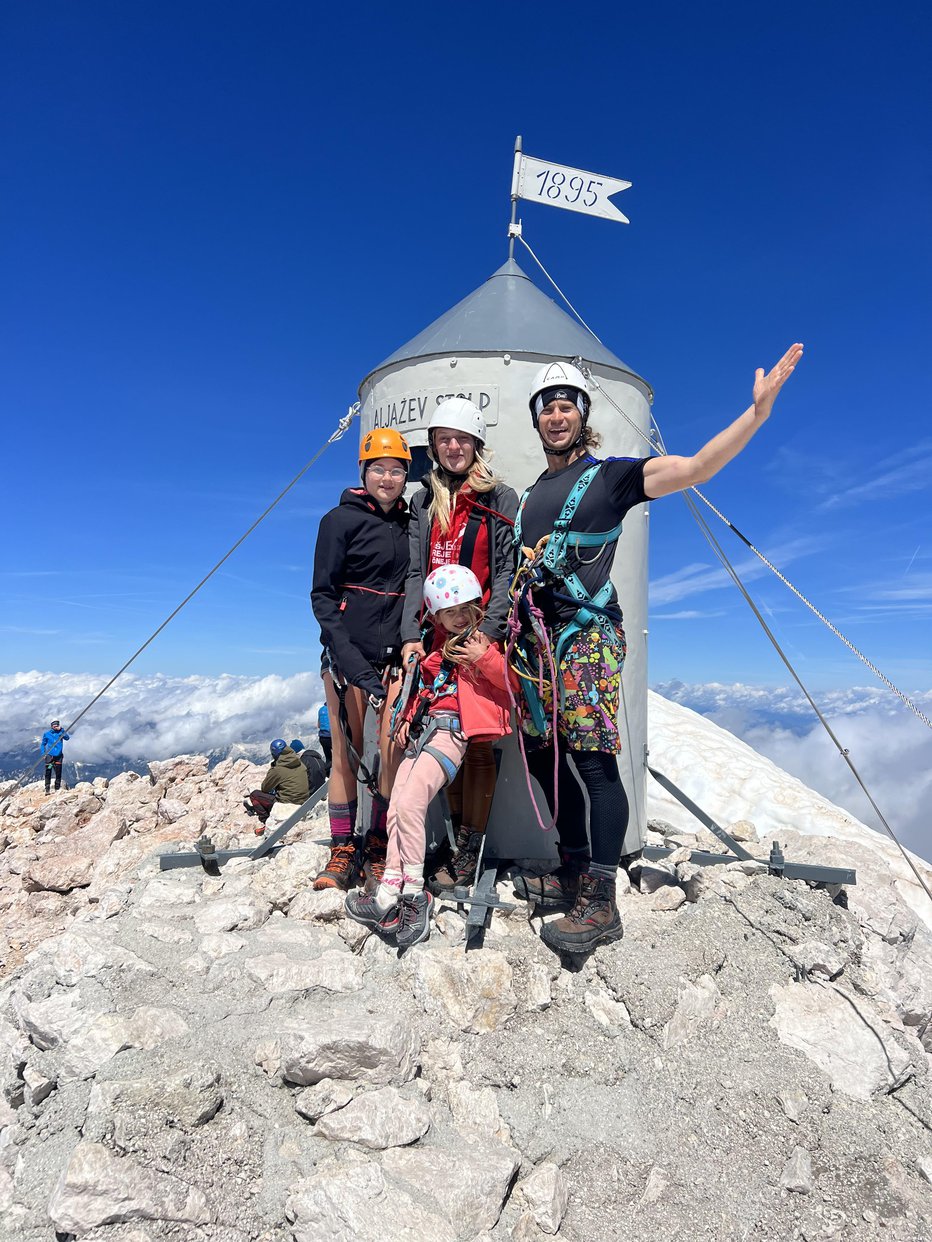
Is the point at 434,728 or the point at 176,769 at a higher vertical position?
the point at 434,728

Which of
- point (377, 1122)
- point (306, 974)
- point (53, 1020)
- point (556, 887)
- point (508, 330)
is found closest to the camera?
point (377, 1122)

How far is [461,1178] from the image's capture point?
283 centimetres

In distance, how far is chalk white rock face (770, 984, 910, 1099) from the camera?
3732mm

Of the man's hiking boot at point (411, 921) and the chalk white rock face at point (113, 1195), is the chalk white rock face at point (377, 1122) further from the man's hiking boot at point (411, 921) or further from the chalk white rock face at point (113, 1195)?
the man's hiking boot at point (411, 921)

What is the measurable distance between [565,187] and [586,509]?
12.3 ft

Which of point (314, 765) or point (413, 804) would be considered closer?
point (413, 804)

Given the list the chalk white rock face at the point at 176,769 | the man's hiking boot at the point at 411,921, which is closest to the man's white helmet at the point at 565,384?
the man's hiking boot at the point at 411,921

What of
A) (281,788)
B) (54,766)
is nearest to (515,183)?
(281,788)

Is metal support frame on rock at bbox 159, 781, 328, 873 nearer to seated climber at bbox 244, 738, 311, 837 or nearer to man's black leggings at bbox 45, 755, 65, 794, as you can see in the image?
seated climber at bbox 244, 738, 311, 837

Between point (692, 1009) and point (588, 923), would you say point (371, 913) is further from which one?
point (692, 1009)

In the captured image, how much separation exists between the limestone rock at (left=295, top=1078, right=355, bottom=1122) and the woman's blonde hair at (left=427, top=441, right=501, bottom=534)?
2.88m

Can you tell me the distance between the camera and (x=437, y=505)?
4438mm

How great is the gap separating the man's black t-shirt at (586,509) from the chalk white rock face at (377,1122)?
2.44 m

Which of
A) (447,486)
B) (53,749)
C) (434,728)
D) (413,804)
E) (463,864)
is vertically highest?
(447,486)
